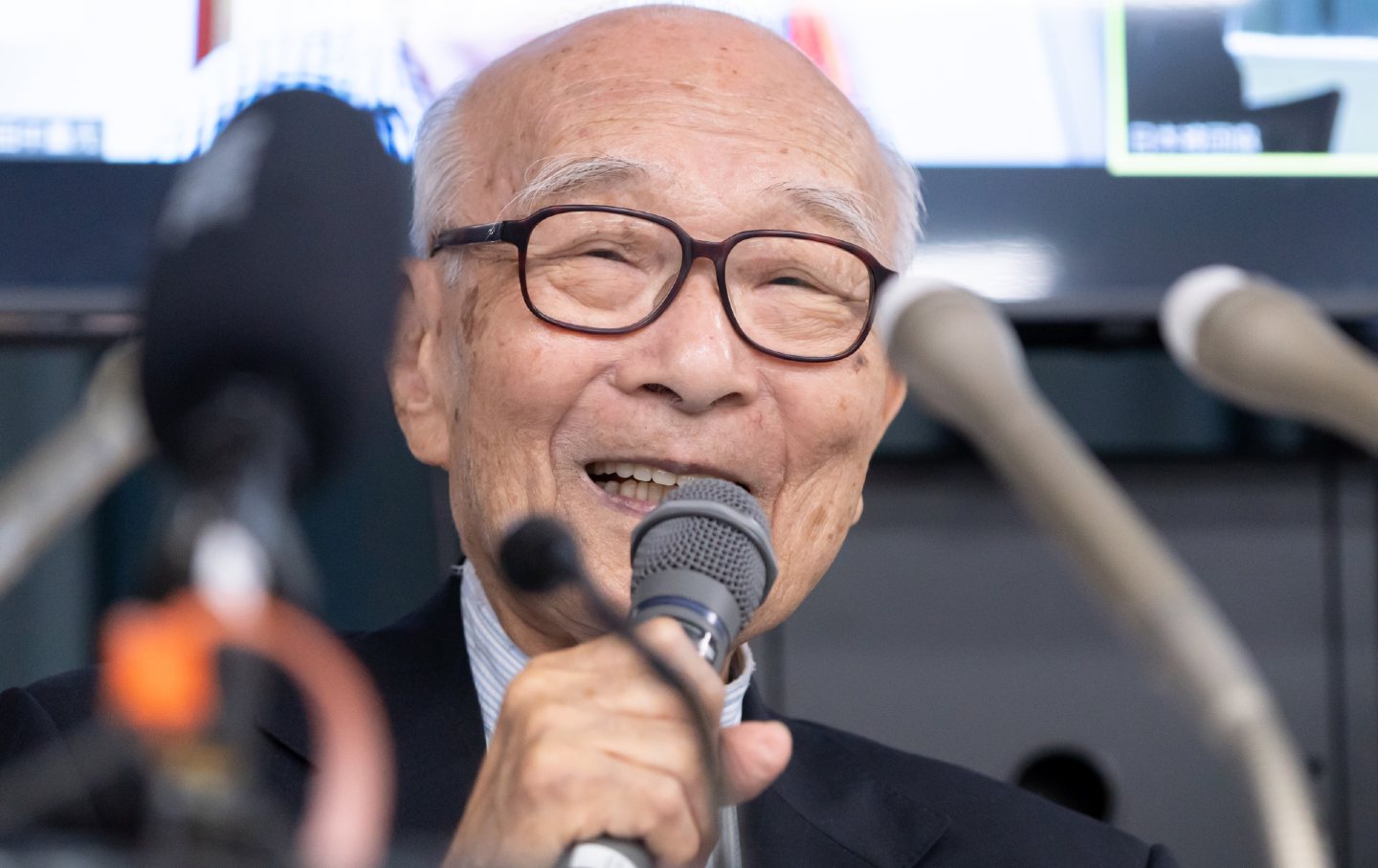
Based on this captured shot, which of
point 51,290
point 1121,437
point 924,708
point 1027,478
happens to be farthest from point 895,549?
point 1027,478

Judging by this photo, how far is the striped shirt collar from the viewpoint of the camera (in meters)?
1.66

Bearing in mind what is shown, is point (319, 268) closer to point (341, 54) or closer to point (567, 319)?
point (567, 319)

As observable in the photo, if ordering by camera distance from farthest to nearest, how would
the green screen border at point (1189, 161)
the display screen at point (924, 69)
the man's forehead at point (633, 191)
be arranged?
the green screen border at point (1189, 161) → the display screen at point (924, 69) → the man's forehead at point (633, 191)

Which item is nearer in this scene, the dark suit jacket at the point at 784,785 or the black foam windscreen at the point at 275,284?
the black foam windscreen at the point at 275,284

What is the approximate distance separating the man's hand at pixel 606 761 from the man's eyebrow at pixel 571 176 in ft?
2.31

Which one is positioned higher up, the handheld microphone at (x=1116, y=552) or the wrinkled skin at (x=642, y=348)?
the handheld microphone at (x=1116, y=552)

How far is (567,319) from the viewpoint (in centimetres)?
153

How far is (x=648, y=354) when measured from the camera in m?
1.48

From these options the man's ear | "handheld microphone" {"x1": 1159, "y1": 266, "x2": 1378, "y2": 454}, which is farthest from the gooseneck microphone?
the man's ear

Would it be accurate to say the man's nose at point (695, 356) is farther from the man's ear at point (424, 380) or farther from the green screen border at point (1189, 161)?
the green screen border at point (1189, 161)

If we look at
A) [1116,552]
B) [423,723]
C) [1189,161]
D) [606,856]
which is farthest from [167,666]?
[1189,161]

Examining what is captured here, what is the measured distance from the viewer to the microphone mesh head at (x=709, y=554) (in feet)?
2.87

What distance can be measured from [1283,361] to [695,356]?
80 cm

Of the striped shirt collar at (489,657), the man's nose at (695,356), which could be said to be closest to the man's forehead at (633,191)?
the man's nose at (695,356)
